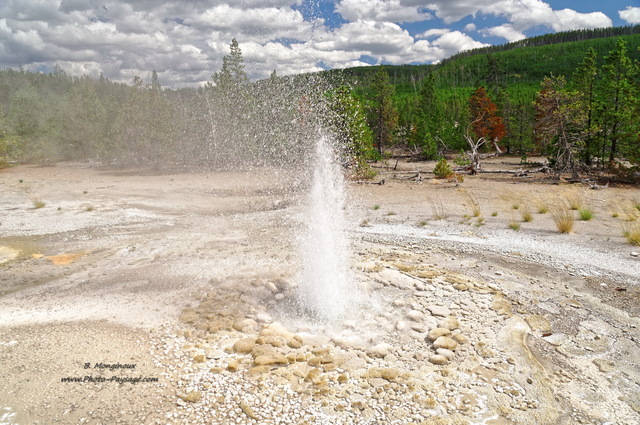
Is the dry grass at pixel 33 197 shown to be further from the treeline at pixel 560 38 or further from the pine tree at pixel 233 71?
the treeline at pixel 560 38

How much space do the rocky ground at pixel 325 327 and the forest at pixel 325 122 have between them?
36.3 feet

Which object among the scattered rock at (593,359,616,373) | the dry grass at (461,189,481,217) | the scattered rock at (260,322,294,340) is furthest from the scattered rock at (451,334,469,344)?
the dry grass at (461,189,481,217)

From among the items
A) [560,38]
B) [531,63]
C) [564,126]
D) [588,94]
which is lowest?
[564,126]

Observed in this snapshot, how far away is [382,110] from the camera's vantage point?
3975 cm

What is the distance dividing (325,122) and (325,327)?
17954 mm

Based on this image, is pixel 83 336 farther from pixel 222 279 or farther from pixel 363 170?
pixel 363 170

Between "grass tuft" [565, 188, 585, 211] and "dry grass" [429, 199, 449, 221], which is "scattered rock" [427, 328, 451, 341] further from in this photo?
"grass tuft" [565, 188, 585, 211]

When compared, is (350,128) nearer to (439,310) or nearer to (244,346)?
(439,310)

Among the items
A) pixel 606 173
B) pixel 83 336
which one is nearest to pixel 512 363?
pixel 83 336

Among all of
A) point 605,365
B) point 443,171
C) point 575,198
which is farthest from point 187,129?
point 605,365

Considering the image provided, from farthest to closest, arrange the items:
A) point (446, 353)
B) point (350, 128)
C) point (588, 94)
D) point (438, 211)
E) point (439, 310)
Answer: point (588, 94)
point (350, 128)
point (438, 211)
point (439, 310)
point (446, 353)

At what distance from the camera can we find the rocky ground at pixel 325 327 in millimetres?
4898

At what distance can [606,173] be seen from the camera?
23.3m

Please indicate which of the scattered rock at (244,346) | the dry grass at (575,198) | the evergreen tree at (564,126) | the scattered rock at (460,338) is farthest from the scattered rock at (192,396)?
the evergreen tree at (564,126)
